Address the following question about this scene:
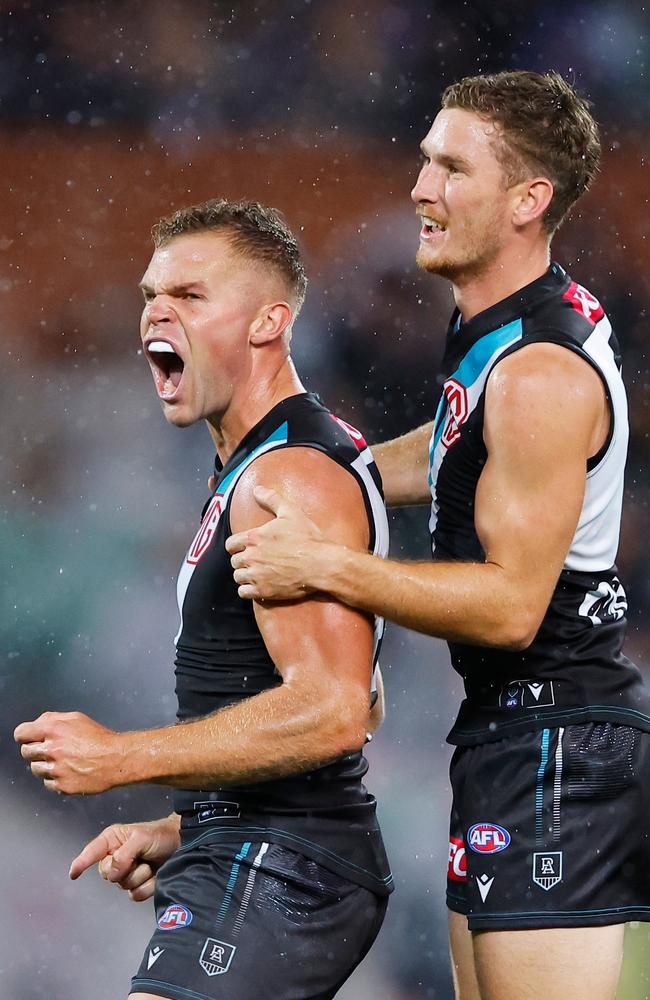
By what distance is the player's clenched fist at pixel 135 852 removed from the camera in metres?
2.51

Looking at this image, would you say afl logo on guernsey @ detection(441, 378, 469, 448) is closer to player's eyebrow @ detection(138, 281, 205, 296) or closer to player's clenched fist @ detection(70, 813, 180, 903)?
player's eyebrow @ detection(138, 281, 205, 296)

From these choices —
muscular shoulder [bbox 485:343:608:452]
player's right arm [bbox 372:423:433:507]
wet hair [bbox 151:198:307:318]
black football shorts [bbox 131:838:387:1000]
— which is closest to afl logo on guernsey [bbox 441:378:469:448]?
muscular shoulder [bbox 485:343:608:452]

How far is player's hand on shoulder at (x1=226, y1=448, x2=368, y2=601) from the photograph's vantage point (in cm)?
221

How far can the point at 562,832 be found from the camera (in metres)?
2.51

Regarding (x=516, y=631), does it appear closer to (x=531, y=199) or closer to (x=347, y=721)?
(x=347, y=721)

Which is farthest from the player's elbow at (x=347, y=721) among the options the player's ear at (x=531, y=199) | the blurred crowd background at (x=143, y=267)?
the blurred crowd background at (x=143, y=267)

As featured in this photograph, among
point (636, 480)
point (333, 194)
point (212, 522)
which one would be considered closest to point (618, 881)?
point (212, 522)

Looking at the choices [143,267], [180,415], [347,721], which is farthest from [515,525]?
[143,267]

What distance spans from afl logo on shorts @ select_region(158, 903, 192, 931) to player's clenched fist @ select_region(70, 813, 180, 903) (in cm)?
26

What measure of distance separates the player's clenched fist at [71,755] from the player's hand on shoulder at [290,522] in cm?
34

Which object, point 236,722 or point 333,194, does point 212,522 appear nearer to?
point 236,722

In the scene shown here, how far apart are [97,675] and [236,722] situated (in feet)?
9.84

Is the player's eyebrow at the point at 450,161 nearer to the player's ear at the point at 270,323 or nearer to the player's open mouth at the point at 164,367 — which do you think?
the player's ear at the point at 270,323

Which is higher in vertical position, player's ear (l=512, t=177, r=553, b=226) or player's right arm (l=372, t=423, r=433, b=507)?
player's ear (l=512, t=177, r=553, b=226)
